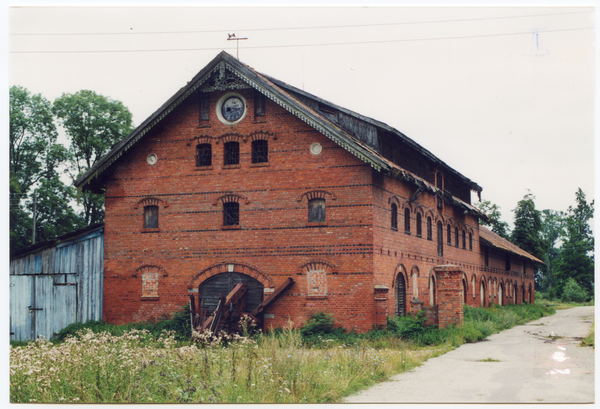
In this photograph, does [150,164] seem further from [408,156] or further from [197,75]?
[408,156]

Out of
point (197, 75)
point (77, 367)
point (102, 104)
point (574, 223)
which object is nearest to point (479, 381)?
point (77, 367)

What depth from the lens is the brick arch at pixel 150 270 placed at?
2367cm

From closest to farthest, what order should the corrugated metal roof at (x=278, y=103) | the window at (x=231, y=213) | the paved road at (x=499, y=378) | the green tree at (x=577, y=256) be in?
1. the paved road at (x=499, y=378)
2. the corrugated metal roof at (x=278, y=103)
3. the window at (x=231, y=213)
4. the green tree at (x=577, y=256)

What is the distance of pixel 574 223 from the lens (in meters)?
45.7

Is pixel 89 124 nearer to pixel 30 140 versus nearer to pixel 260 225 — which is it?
pixel 30 140

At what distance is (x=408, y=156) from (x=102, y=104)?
63.9ft

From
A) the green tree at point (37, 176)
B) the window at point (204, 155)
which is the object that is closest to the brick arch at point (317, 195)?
the window at point (204, 155)

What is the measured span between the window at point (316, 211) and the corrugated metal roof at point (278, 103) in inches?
86.1

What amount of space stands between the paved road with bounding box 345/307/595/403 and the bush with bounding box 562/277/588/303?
134 feet

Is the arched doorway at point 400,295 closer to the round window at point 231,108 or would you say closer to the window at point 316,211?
the window at point 316,211

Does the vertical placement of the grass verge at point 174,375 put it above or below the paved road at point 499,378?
above

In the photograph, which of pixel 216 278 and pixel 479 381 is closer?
pixel 479 381

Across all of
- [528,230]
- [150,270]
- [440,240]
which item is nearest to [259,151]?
[150,270]

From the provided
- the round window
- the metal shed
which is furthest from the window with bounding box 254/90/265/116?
the metal shed
